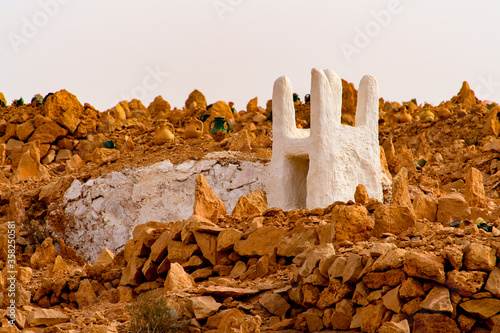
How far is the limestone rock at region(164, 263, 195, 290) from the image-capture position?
20.4 ft

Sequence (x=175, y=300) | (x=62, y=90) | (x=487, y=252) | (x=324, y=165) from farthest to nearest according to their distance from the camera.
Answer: (x=62, y=90), (x=324, y=165), (x=175, y=300), (x=487, y=252)

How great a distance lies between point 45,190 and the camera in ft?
39.3

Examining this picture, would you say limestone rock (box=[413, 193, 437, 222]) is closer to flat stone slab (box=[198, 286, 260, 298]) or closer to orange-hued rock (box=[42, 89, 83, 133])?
flat stone slab (box=[198, 286, 260, 298])

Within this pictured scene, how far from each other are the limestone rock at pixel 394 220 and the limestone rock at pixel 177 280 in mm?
1949

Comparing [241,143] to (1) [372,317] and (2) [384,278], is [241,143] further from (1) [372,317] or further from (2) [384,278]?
(1) [372,317]

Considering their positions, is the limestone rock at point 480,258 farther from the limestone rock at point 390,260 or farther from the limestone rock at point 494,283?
the limestone rock at point 390,260

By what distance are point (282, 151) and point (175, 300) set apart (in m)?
4.45

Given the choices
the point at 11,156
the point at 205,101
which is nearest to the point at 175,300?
the point at 11,156

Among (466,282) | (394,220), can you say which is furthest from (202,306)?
(466,282)

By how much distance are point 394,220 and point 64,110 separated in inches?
537

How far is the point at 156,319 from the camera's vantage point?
207 inches

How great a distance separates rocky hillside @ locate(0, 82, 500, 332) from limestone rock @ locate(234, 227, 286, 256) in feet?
0.04

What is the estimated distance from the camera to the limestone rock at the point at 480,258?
4.46 meters

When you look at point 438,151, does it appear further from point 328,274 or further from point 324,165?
point 328,274
